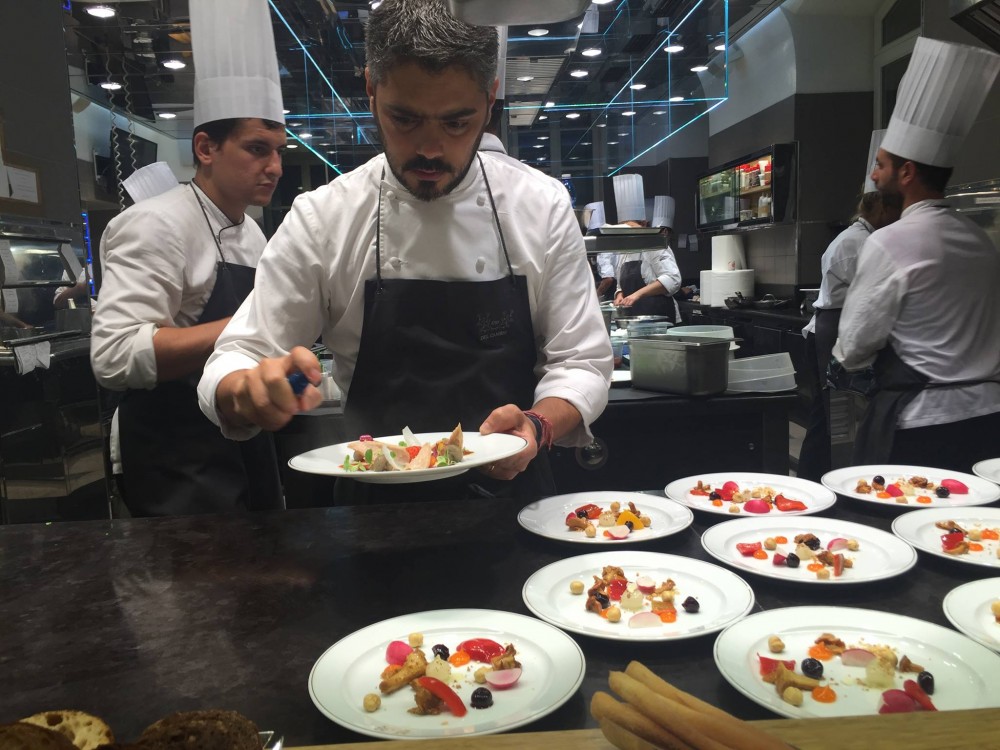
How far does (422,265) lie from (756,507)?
0.99 meters

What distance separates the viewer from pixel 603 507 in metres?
1.58

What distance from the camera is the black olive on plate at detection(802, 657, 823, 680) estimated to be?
2.94ft

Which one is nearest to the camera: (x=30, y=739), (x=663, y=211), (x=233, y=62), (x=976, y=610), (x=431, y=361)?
(x=30, y=739)

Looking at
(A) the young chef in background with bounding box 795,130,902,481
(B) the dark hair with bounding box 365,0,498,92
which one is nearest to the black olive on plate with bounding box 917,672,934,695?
(B) the dark hair with bounding box 365,0,498,92

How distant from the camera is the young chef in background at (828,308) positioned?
433 centimetres

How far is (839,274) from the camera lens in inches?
187

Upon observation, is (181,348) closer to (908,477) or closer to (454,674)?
(454,674)

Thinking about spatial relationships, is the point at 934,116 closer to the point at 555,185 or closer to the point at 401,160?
the point at 555,185

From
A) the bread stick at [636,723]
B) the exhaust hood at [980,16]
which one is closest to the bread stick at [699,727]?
Answer: the bread stick at [636,723]

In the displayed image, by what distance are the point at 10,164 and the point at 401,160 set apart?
6.11 feet

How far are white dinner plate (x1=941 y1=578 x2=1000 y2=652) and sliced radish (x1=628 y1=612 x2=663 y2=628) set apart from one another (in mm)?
406

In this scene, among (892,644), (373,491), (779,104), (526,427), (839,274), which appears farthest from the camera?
Result: (779,104)

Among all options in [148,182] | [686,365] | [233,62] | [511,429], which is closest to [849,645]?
[511,429]

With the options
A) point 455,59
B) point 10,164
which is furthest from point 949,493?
point 10,164
